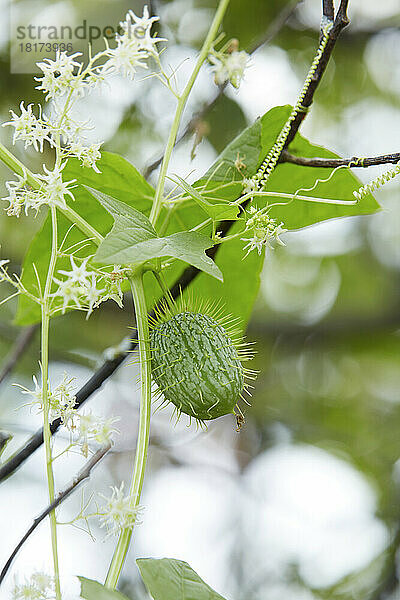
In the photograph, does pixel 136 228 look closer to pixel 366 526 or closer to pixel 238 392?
pixel 238 392

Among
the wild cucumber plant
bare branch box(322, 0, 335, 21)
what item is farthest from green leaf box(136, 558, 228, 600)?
bare branch box(322, 0, 335, 21)

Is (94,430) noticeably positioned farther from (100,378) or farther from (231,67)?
(231,67)

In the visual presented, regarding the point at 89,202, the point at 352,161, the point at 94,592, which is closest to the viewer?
the point at 94,592

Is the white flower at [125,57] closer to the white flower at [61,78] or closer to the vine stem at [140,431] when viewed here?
the white flower at [61,78]

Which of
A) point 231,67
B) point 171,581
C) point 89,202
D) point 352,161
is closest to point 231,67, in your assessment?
point 231,67

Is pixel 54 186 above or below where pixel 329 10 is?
below

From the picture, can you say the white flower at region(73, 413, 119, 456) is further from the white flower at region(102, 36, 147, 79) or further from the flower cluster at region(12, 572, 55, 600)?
the white flower at region(102, 36, 147, 79)
